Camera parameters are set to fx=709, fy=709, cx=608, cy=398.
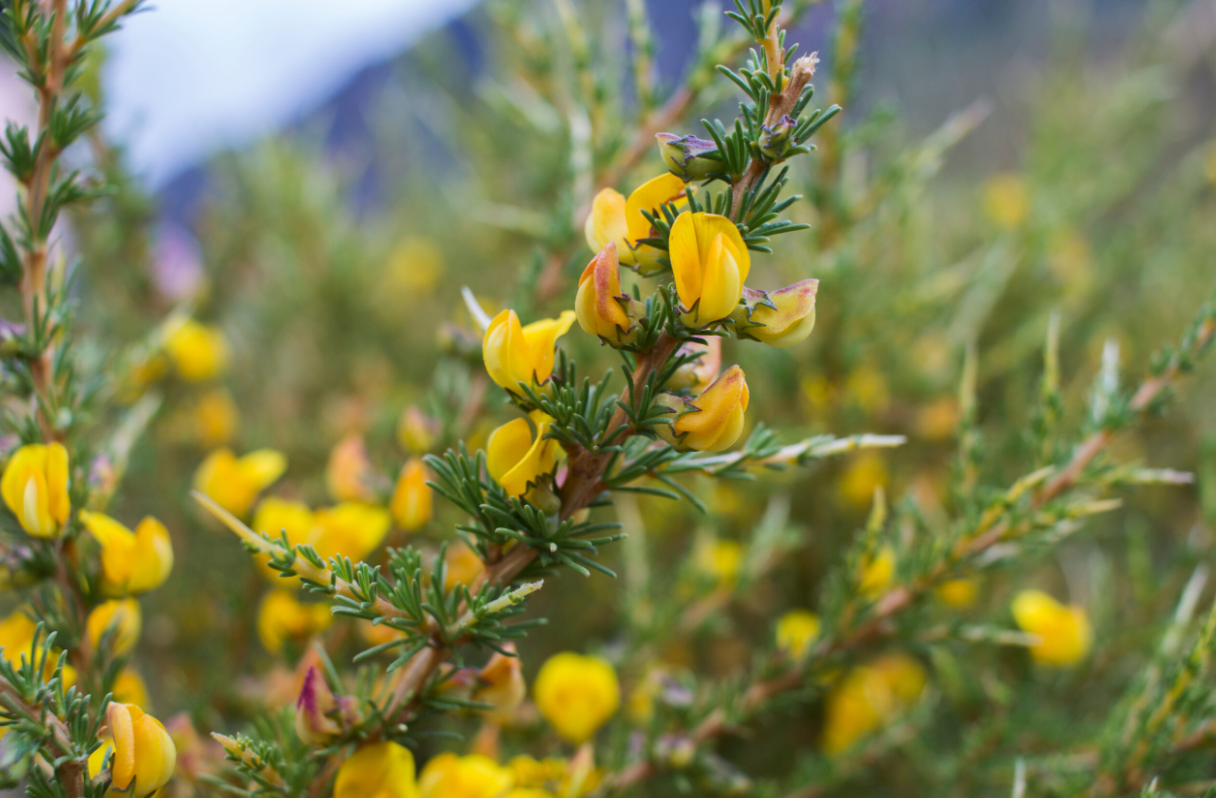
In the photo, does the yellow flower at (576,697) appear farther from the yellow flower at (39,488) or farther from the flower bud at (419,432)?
the yellow flower at (39,488)

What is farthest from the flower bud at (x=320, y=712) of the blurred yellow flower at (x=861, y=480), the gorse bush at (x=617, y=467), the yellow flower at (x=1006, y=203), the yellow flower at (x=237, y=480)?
the yellow flower at (x=1006, y=203)

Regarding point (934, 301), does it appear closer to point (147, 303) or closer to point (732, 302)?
point (732, 302)

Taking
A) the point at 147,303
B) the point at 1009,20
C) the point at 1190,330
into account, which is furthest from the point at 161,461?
the point at 1009,20

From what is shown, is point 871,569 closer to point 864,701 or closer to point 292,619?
point 864,701

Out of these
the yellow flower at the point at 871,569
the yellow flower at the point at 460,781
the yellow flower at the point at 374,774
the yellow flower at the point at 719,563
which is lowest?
the yellow flower at the point at 719,563

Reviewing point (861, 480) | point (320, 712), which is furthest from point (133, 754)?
point (861, 480)

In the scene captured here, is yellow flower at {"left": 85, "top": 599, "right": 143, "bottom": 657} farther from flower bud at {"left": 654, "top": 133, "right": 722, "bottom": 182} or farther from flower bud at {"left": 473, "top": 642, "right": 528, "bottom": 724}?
flower bud at {"left": 654, "top": 133, "right": 722, "bottom": 182}

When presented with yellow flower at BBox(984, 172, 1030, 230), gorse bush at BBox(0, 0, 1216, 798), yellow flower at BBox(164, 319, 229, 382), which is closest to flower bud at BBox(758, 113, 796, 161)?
gorse bush at BBox(0, 0, 1216, 798)
